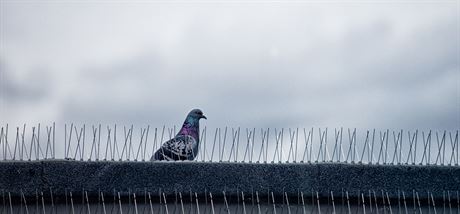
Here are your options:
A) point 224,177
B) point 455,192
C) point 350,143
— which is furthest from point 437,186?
point 224,177

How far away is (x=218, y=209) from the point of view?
706 cm

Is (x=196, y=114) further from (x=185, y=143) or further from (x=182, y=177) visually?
(x=182, y=177)

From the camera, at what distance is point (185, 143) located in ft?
29.1

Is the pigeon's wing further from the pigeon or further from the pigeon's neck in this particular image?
the pigeon's neck

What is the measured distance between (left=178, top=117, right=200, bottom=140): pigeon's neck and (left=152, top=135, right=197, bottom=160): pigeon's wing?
0.51 meters

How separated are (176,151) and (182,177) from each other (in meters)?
1.63

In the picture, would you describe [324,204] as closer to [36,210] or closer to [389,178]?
[389,178]

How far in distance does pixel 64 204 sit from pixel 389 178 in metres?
3.30

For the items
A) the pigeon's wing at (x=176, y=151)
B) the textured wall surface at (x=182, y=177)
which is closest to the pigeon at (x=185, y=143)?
the pigeon's wing at (x=176, y=151)

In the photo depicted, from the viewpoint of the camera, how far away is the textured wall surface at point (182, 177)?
274 inches

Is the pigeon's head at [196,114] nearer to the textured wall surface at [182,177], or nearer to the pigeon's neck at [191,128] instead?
the pigeon's neck at [191,128]

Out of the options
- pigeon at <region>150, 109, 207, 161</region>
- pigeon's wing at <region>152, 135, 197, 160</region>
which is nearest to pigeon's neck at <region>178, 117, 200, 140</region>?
pigeon at <region>150, 109, 207, 161</region>

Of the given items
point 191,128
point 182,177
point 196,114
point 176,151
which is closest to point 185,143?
point 176,151

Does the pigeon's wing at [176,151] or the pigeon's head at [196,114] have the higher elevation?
the pigeon's head at [196,114]
